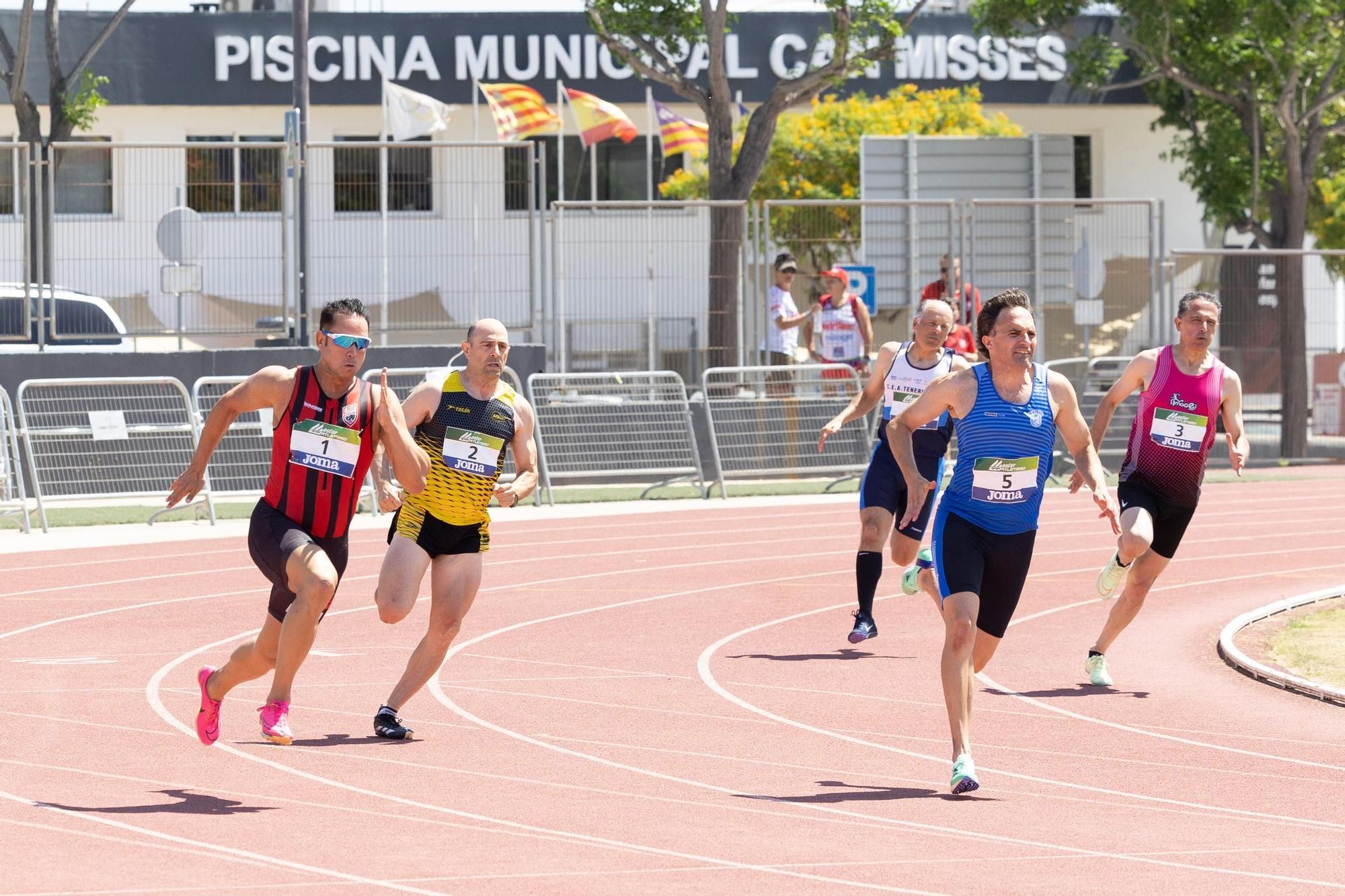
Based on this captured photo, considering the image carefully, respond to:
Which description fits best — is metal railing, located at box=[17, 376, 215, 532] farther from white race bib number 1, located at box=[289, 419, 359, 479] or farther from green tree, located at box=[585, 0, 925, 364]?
white race bib number 1, located at box=[289, 419, 359, 479]

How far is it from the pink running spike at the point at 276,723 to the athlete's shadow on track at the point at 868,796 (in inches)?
72.9

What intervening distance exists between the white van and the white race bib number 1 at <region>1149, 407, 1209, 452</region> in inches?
502

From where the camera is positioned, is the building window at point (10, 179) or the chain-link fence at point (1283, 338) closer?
the building window at point (10, 179)

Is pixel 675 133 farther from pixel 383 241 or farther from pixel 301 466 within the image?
pixel 301 466

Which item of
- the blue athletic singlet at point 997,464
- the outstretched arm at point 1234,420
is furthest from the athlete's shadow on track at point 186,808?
the outstretched arm at point 1234,420

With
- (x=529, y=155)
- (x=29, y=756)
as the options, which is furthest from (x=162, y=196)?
(x=29, y=756)

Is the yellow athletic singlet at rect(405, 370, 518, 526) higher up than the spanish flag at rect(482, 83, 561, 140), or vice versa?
the spanish flag at rect(482, 83, 561, 140)

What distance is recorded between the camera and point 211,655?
11.4 meters

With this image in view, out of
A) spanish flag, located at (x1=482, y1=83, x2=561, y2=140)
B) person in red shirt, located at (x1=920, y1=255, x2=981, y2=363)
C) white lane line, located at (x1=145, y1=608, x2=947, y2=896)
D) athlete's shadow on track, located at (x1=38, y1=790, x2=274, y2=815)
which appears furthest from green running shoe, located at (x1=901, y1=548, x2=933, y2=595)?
spanish flag, located at (x1=482, y1=83, x2=561, y2=140)

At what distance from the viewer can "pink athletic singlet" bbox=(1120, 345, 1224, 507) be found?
10.6m

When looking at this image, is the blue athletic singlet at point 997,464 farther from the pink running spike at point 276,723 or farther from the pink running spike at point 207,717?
the pink running spike at point 207,717

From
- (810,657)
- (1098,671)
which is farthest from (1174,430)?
(810,657)

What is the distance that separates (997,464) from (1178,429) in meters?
2.69

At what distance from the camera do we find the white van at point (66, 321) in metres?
20.1
